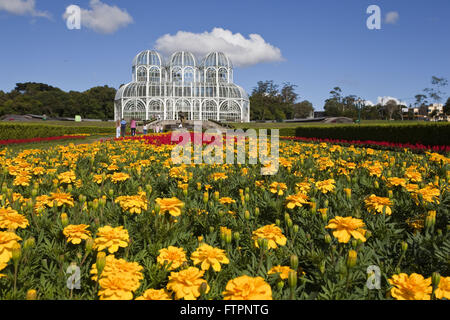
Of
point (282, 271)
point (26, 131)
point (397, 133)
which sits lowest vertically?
point (282, 271)

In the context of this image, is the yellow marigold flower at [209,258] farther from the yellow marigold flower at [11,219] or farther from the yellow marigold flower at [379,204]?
the yellow marigold flower at [379,204]

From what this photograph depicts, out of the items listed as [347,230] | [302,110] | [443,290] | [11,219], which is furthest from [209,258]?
[302,110]

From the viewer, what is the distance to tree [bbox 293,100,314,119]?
328ft

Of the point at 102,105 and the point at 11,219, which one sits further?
the point at 102,105

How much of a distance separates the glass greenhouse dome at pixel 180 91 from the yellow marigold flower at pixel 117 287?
5263cm

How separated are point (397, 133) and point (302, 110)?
9062 centimetres

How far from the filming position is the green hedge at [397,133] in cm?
1091

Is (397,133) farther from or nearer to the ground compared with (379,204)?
farther from the ground

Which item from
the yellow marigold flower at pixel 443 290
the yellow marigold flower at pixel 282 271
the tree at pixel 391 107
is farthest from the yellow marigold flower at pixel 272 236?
the tree at pixel 391 107

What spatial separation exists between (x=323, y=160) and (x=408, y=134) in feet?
34.3

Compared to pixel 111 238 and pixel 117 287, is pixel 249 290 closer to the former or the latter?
pixel 117 287

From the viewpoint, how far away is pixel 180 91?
53750mm
